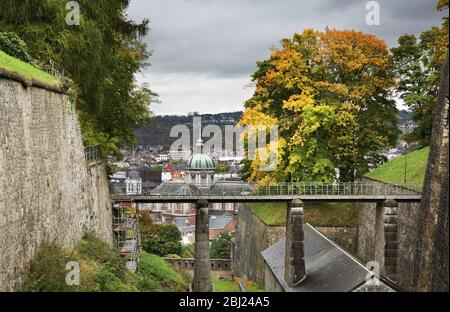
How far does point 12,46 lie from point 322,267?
50.4ft

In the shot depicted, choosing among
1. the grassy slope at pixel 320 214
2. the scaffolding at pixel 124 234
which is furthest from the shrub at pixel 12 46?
the grassy slope at pixel 320 214

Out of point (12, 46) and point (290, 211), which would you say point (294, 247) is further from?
point (12, 46)

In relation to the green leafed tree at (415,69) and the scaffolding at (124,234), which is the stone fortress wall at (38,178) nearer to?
the scaffolding at (124,234)

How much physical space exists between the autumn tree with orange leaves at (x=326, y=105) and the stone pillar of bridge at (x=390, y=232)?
6.43 metres

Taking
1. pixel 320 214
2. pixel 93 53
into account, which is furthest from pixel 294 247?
pixel 93 53

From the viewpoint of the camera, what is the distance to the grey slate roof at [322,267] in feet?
60.4

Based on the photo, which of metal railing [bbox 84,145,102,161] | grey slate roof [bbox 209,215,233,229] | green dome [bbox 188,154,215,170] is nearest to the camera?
metal railing [bbox 84,145,102,161]

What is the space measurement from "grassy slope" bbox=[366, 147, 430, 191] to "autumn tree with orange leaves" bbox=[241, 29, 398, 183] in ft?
4.52

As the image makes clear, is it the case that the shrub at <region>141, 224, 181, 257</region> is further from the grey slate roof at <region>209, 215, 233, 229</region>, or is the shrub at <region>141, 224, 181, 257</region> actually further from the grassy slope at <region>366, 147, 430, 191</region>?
the grassy slope at <region>366, 147, 430, 191</region>

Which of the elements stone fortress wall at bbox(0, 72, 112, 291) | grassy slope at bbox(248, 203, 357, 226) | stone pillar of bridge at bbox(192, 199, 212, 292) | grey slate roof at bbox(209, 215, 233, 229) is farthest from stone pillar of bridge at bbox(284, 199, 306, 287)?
grey slate roof at bbox(209, 215, 233, 229)

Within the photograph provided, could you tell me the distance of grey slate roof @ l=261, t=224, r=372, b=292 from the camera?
1841 cm

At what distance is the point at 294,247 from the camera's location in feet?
74.7

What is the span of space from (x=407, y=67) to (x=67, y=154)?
2427 cm
